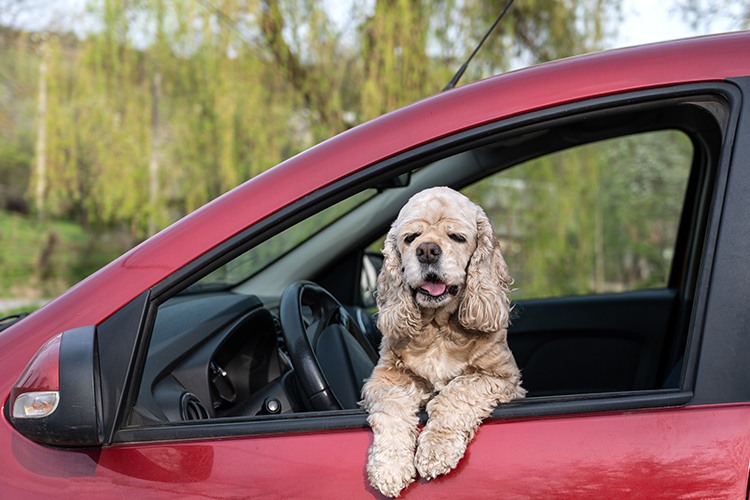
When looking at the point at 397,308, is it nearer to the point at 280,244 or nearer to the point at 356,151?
the point at 356,151

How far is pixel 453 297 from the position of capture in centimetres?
170

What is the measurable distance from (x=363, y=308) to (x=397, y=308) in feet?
4.27

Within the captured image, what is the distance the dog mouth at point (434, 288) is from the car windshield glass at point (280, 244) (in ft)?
3.24

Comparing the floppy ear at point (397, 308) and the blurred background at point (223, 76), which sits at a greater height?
the blurred background at point (223, 76)

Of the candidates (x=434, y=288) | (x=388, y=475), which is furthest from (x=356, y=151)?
(x=388, y=475)

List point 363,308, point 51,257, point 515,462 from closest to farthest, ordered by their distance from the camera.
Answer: point 515,462, point 363,308, point 51,257

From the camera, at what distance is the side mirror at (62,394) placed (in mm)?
1223

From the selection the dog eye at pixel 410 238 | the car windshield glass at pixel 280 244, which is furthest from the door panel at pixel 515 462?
the car windshield glass at pixel 280 244

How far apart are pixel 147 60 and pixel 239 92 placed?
1.37 meters

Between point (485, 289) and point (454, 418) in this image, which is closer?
point (454, 418)

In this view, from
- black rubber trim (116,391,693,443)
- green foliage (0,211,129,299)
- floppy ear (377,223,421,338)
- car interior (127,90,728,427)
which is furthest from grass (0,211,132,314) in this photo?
black rubber trim (116,391,693,443)

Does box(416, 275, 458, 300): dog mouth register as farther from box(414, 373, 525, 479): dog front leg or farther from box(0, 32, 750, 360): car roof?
box(0, 32, 750, 360): car roof

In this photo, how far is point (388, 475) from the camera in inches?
46.9

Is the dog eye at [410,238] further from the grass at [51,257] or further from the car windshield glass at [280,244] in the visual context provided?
the grass at [51,257]
